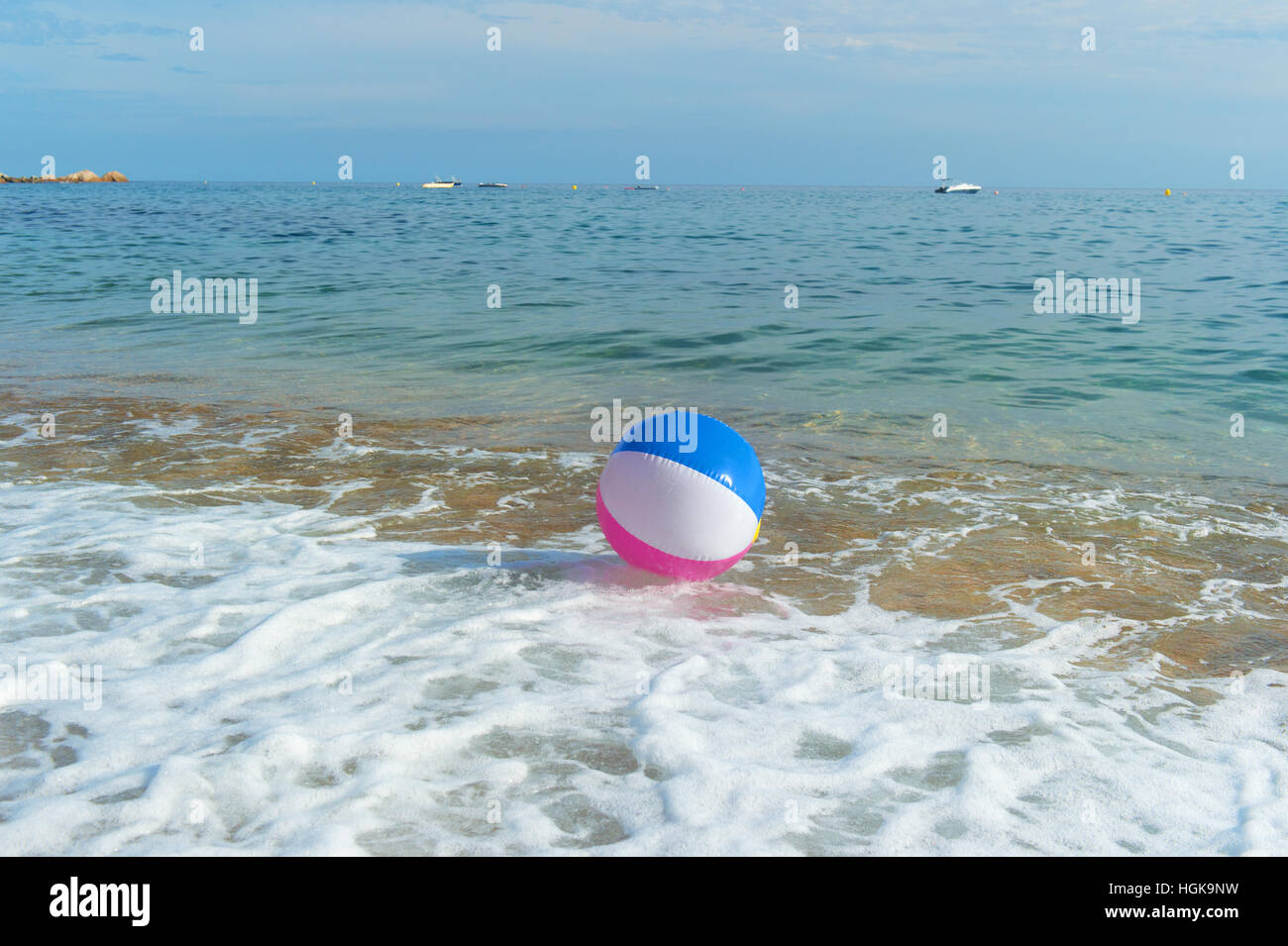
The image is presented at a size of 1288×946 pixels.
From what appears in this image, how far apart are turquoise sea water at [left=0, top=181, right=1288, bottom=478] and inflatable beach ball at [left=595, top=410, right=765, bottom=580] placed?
13.2 ft

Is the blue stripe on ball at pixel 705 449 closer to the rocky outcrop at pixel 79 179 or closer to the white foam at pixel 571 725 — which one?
the white foam at pixel 571 725

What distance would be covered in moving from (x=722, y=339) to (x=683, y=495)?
10.6 m

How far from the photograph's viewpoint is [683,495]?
5.42 m

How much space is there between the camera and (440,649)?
4879 millimetres

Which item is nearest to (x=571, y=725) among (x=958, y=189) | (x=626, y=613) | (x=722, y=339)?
(x=626, y=613)

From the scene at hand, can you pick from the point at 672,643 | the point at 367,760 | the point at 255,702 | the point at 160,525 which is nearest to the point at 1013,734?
the point at 672,643

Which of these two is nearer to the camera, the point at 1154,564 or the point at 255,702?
the point at 255,702

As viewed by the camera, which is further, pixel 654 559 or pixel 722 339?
pixel 722 339

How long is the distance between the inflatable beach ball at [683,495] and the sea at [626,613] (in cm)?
32

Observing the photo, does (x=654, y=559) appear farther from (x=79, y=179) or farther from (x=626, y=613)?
(x=79, y=179)

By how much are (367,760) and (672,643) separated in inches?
69.9

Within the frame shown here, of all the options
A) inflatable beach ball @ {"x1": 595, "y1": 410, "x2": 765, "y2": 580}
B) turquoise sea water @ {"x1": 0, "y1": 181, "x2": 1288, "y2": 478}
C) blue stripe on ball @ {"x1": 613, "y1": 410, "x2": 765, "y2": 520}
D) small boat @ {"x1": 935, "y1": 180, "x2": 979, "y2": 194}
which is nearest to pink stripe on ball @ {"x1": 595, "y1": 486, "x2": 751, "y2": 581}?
inflatable beach ball @ {"x1": 595, "y1": 410, "x2": 765, "y2": 580}

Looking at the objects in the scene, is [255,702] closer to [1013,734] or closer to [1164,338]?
[1013,734]
